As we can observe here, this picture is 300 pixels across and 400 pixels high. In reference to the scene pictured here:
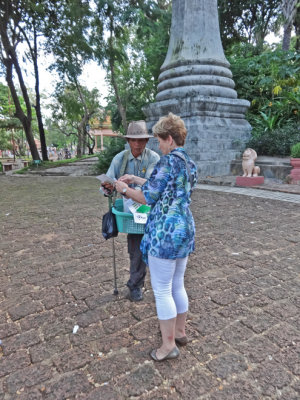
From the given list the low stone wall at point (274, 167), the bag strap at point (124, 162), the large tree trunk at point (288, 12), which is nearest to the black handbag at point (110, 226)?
the bag strap at point (124, 162)

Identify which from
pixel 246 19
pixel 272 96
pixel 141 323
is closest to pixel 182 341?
pixel 141 323

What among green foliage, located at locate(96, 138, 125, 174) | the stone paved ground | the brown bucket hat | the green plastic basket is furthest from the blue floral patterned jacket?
green foliage, located at locate(96, 138, 125, 174)

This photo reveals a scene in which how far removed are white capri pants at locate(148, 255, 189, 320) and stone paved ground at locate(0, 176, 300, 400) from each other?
39 cm

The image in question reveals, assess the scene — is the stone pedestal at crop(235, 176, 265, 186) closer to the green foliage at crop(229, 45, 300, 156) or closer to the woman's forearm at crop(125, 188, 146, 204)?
the green foliage at crop(229, 45, 300, 156)

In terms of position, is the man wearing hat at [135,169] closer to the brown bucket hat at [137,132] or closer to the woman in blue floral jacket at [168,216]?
the brown bucket hat at [137,132]

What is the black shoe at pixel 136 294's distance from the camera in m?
2.74

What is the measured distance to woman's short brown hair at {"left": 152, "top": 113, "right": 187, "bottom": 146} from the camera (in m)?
1.84

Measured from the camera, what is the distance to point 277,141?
9.55 meters

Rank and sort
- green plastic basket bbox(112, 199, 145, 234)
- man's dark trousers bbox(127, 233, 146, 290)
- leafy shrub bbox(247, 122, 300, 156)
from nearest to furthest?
green plastic basket bbox(112, 199, 145, 234) → man's dark trousers bbox(127, 233, 146, 290) → leafy shrub bbox(247, 122, 300, 156)

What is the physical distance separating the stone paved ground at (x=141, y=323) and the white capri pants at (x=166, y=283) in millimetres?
387

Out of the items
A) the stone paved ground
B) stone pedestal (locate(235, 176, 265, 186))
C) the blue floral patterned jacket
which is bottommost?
the stone paved ground

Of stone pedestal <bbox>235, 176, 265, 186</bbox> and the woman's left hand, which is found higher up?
the woman's left hand

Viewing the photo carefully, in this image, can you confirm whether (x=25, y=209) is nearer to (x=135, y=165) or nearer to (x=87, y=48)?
(x=135, y=165)

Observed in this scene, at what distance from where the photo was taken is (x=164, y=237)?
181 centimetres
